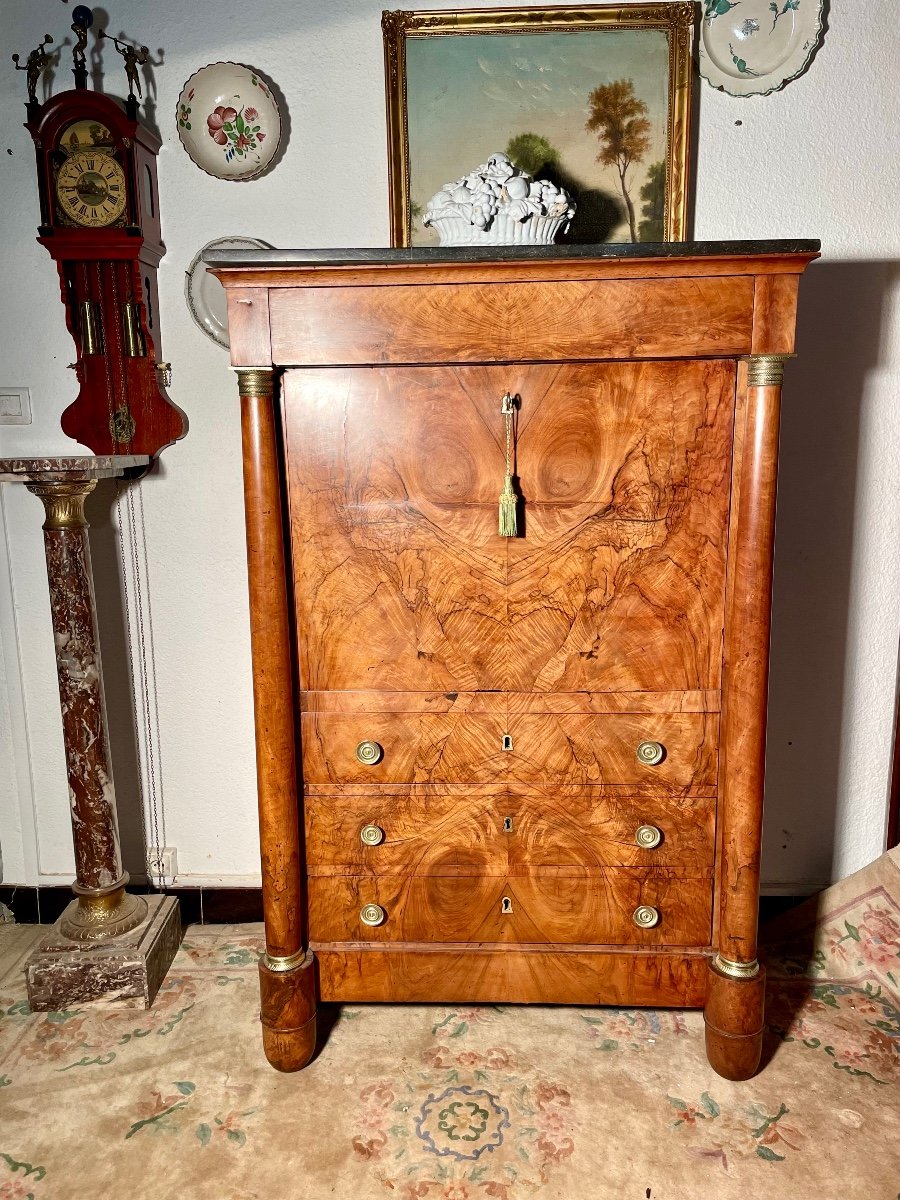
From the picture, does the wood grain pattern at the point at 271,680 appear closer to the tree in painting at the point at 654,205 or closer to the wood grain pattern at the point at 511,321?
the wood grain pattern at the point at 511,321

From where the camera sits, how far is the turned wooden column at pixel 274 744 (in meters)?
1.66

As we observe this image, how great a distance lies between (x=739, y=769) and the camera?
1739mm

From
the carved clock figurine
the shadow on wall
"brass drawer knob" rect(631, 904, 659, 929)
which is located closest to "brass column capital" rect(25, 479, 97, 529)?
the carved clock figurine

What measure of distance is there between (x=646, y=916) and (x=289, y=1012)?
30.6 inches

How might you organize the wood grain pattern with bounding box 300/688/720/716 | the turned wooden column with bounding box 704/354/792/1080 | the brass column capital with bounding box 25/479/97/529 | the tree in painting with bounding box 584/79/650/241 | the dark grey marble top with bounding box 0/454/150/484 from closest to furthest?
the turned wooden column with bounding box 704/354/792/1080 < the wood grain pattern with bounding box 300/688/720/716 < the dark grey marble top with bounding box 0/454/150/484 < the brass column capital with bounding box 25/479/97/529 < the tree in painting with bounding box 584/79/650/241

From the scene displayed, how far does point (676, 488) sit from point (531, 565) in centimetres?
32

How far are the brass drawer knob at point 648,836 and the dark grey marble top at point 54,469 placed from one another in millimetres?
1411

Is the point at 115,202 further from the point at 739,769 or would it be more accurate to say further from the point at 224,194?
the point at 739,769

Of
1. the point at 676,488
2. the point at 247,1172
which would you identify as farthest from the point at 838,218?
the point at 247,1172

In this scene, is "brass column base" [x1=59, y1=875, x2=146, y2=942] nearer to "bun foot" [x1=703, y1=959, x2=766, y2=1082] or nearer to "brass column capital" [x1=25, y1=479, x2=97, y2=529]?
"brass column capital" [x1=25, y1=479, x2=97, y2=529]

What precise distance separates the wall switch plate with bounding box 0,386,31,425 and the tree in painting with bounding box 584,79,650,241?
5.09 feet

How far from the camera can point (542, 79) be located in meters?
2.08

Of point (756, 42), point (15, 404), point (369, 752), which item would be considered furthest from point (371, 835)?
point (756, 42)

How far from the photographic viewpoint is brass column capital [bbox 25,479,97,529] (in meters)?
1.97
